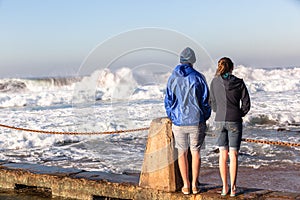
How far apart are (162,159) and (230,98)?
1.26 metres

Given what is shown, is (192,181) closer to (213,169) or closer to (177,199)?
(177,199)

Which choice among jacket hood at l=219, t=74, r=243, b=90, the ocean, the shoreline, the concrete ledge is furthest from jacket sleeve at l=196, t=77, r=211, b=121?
the shoreline

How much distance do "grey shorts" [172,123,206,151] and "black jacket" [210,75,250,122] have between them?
0.27 m

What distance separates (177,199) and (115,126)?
1187 centimetres

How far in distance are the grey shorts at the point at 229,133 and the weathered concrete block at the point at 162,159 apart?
2.22 ft

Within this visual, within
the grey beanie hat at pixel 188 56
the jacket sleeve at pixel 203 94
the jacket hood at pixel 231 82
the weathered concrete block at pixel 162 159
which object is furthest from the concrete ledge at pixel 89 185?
the grey beanie hat at pixel 188 56

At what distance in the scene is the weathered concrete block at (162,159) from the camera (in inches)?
211

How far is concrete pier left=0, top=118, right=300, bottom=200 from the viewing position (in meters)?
5.36

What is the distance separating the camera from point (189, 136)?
510 cm

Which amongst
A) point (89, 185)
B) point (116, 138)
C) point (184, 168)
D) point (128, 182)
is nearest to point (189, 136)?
point (184, 168)

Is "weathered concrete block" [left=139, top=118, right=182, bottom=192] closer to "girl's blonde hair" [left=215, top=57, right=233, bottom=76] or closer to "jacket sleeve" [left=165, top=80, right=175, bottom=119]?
"jacket sleeve" [left=165, top=80, right=175, bottom=119]

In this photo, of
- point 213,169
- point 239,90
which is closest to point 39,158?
point 213,169

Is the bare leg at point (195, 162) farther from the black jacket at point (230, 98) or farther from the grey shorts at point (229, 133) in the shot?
the black jacket at point (230, 98)

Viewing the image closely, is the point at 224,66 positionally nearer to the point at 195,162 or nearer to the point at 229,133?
the point at 229,133
